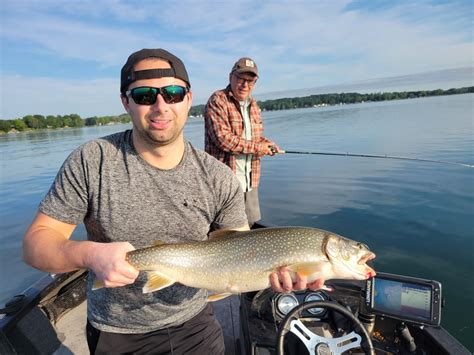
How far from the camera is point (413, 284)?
8.97 feet

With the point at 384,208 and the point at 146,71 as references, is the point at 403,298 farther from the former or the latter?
the point at 384,208

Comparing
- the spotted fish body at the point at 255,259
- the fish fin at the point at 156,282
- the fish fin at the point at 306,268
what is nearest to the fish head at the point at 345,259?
the spotted fish body at the point at 255,259

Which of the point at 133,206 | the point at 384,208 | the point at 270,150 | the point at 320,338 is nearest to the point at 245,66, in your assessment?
the point at 270,150

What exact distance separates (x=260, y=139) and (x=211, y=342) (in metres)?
3.93

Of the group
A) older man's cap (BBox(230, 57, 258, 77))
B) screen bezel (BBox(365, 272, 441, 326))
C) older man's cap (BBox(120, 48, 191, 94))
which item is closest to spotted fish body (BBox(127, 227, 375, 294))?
screen bezel (BBox(365, 272, 441, 326))

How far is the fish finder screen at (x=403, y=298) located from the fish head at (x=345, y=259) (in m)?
0.32

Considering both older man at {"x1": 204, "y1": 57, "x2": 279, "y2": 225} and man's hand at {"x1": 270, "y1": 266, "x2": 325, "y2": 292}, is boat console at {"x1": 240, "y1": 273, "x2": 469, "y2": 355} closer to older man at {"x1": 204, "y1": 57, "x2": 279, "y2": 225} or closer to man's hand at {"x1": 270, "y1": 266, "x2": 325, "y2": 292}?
man's hand at {"x1": 270, "y1": 266, "x2": 325, "y2": 292}

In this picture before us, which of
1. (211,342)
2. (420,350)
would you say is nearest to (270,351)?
(211,342)

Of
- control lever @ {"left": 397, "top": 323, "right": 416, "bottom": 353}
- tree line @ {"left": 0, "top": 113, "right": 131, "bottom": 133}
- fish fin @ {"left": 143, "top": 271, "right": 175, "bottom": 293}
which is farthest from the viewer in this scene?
tree line @ {"left": 0, "top": 113, "right": 131, "bottom": 133}

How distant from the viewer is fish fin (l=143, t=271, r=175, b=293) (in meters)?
2.21

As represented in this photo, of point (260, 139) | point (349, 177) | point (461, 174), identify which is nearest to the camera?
point (260, 139)

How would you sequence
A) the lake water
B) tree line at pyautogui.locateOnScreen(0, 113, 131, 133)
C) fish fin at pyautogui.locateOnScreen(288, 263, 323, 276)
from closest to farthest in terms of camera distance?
fish fin at pyautogui.locateOnScreen(288, 263, 323, 276) → the lake water → tree line at pyautogui.locateOnScreen(0, 113, 131, 133)

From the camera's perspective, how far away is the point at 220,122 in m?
5.30

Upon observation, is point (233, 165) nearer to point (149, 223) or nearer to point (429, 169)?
point (149, 223)
